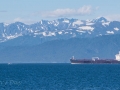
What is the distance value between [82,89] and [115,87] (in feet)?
19.1

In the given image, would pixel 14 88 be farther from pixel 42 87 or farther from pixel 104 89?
pixel 104 89

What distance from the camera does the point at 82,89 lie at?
7200 cm

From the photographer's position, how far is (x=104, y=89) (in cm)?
7219

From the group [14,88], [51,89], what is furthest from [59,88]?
[14,88]

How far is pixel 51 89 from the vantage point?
236 feet

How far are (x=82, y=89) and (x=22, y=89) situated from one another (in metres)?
8.21

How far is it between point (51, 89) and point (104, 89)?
7.28 metres

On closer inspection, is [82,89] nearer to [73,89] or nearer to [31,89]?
[73,89]

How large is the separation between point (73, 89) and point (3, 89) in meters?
9.55

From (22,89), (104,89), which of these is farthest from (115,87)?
(22,89)

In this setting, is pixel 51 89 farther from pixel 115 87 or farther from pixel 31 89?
pixel 115 87

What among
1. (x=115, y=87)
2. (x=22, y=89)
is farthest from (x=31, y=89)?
(x=115, y=87)

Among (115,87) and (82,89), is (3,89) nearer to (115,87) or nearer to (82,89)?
(82,89)

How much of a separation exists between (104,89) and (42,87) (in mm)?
Result: 9150
